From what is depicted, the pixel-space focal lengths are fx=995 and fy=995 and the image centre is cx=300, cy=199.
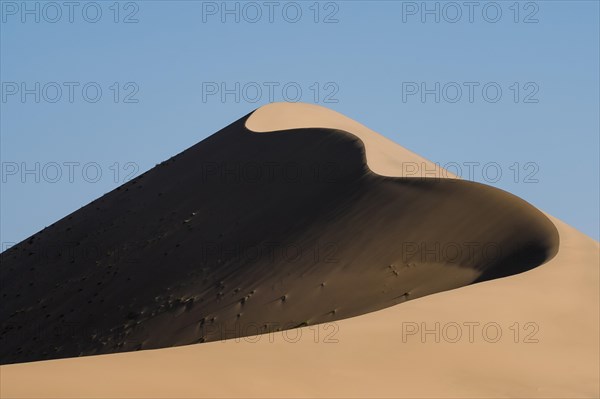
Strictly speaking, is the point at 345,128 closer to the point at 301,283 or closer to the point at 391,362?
the point at 301,283

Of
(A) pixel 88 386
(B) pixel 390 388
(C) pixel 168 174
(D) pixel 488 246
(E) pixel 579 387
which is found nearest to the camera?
(A) pixel 88 386

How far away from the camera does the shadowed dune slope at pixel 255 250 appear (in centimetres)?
1777

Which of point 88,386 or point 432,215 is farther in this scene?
point 432,215

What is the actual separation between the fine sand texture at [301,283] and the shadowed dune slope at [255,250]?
52 mm

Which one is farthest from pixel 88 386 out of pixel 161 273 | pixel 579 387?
pixel 161 273

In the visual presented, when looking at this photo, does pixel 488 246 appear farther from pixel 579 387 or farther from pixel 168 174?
pixel 168 174

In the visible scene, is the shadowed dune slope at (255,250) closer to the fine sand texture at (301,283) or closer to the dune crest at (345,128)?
the fine sand texture at (301,283)

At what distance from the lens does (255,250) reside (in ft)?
70.4

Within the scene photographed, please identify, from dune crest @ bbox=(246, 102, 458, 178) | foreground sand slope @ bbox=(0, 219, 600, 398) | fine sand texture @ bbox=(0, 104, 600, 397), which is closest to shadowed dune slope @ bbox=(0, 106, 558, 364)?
fine sand texture @ bbox=(0, 104, 600, 397)

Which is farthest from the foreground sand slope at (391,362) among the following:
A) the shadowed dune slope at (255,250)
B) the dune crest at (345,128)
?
the dune crest at (345,128)

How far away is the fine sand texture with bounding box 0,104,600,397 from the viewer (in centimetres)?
926

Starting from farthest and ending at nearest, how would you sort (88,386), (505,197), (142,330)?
(142,330) → (505,197) → (88,386)

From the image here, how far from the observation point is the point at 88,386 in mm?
7730

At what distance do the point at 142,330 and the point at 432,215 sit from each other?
6.25m
